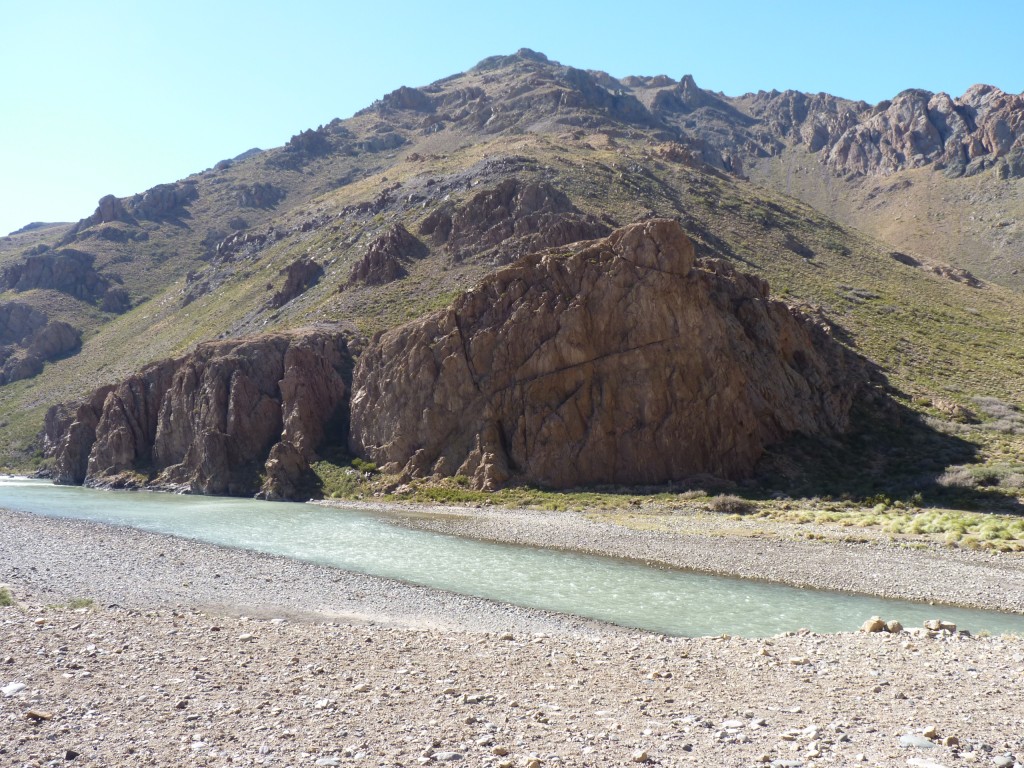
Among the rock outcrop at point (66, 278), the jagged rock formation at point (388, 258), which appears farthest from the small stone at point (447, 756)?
the rock outcrop at point (66, 278)

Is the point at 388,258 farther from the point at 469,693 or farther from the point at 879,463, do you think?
the point at 469,693

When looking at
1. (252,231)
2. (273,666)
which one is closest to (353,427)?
(273,666)

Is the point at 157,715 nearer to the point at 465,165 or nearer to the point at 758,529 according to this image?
the point at 758,529

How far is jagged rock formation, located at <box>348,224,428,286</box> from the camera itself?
67.2 m

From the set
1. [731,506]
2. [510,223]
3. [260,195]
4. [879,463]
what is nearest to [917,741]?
[731,506]

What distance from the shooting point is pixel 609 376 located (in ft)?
134

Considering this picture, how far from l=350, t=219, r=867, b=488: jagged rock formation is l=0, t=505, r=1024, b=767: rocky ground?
77.6 ft

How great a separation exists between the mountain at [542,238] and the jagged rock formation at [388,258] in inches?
9.8

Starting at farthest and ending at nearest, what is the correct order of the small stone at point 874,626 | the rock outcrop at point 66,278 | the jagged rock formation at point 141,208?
1. the jagged rock formation at point 141,208
2. the rock outcrop at point 66,278
3. the small stone at point 874,626

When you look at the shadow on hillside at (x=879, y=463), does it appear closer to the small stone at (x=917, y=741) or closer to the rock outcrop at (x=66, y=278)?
the small stone at (x=917, y=741)

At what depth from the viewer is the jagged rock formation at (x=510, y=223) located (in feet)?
205

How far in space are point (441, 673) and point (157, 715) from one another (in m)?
3.96

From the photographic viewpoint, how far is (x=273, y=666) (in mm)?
11633

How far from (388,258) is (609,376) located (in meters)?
33.8
